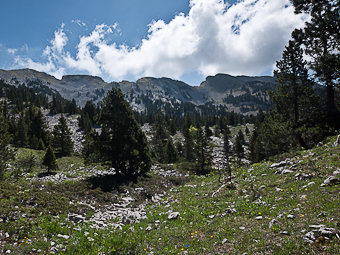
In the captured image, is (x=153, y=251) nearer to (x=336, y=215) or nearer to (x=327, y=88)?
(x=336, y=215)

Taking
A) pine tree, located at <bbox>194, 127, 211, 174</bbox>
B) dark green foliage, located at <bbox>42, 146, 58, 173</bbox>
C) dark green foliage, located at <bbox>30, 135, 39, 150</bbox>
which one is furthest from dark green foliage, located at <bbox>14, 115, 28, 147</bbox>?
pine tree, located at <bbox>194, 127, 211, 174</bbox>

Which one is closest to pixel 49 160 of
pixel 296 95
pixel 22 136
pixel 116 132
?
pixel 116 132

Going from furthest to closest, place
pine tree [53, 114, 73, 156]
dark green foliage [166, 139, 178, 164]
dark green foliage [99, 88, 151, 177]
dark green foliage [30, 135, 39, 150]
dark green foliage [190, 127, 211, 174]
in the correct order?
1. pine tree [53, 114, 73, 156]
2. dark green foliage [166, 139, 178, 164]
3. dark green foliage [30, 135, 39, 150]
4. dark green foliage [190, 127, 211, 174]
5. dark green foliage [99, 88, 151, 177]

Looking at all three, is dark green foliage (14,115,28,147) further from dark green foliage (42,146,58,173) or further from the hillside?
the hillside

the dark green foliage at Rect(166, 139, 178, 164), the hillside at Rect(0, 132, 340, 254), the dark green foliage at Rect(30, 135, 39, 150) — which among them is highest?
the dark green foliage at Rect(30, 135, 39, 150)

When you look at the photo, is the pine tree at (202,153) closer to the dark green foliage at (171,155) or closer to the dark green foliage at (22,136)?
the dark green foliage at (171,155)

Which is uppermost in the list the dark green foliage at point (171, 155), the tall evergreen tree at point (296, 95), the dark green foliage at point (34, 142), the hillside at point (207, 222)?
the tall evergreen tree at point (296, 95)

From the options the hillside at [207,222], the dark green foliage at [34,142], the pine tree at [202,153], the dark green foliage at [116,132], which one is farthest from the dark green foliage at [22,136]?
the hillside at [207,222]

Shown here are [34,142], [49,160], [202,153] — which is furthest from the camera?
[34,142]

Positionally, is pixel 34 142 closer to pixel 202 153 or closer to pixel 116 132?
pixel 116 132

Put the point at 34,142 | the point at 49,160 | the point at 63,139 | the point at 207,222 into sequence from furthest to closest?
1. the point at 63,139
2. the point at 34,142
3. the point at 49,160
4. the point at 207,222

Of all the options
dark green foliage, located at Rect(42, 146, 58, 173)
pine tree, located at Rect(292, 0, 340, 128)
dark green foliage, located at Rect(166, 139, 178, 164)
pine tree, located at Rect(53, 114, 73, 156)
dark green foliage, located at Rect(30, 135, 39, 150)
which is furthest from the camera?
pine tree, located at Rect(53, 114, 73, 156)

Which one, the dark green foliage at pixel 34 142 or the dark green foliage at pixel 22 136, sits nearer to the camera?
the dark green foliage at pixel 34 142

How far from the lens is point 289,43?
2275cm
